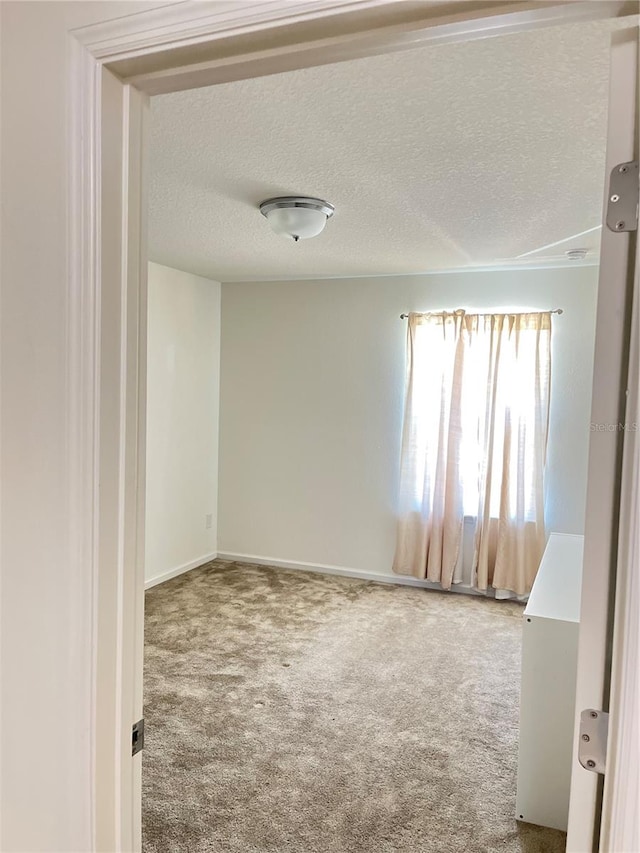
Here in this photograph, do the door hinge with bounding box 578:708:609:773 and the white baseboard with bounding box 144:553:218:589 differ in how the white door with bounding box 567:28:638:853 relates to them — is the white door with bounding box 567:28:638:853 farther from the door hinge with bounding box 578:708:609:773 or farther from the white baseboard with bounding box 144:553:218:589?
the white baseboard with bounding box 144:553:218:589

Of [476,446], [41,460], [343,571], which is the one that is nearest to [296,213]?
[41,460]

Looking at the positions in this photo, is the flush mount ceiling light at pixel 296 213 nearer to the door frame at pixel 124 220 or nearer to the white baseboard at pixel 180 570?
the door frame at pixel 124 220

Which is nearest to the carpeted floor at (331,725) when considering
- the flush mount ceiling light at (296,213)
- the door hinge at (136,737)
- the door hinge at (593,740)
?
the door hinge at (136,737)

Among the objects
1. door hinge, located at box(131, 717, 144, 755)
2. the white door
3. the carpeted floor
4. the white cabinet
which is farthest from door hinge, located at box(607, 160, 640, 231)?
the carpeted floor

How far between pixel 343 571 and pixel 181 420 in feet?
5.82

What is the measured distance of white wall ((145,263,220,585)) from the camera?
439 cm

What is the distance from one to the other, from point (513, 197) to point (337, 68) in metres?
1.30

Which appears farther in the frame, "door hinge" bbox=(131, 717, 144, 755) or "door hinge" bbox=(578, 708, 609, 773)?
"door hinge" bbox=(131, 717, 144, 755)

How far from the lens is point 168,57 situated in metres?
0.84

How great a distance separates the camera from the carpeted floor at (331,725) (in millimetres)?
2084

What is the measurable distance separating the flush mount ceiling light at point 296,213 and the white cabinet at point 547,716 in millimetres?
1890

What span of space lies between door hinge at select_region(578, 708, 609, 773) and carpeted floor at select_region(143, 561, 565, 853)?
5.18 ft

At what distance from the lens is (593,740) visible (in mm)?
751

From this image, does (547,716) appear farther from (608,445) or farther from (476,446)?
(476,446)
